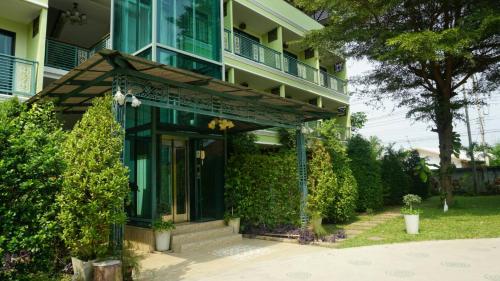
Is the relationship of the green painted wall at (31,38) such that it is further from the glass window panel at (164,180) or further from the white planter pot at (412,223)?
the white planter pot at (412,223)

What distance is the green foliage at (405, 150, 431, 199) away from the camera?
67.4 feet

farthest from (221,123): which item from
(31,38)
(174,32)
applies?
(31,38)

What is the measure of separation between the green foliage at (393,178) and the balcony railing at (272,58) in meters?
5.33

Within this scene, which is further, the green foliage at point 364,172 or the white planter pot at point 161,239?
the green foliage at point 364,172

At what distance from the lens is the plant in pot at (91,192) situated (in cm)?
534

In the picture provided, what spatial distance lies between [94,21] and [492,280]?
48.5ft

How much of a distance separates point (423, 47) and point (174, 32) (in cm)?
820

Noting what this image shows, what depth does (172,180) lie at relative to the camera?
9.99 metres

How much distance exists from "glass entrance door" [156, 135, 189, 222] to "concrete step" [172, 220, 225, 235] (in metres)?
0.51

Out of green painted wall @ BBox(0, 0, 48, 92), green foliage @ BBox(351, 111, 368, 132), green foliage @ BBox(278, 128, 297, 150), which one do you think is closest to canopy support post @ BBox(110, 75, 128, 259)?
green painted wall @ BBox(0, 0, 48, 92)

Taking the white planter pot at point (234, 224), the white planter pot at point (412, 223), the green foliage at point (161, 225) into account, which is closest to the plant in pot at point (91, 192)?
the green foliage at point (161, 225)

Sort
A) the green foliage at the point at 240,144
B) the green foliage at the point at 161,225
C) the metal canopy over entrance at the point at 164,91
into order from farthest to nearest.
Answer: the green foliage at the point at 240,144
the green foliage at the point at 161,225
the metal canopy over entrance at the point at 164,91

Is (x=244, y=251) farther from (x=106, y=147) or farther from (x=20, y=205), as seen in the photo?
(x=20, y=205)

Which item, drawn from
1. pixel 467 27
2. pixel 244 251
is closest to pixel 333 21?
pixel 467 27
